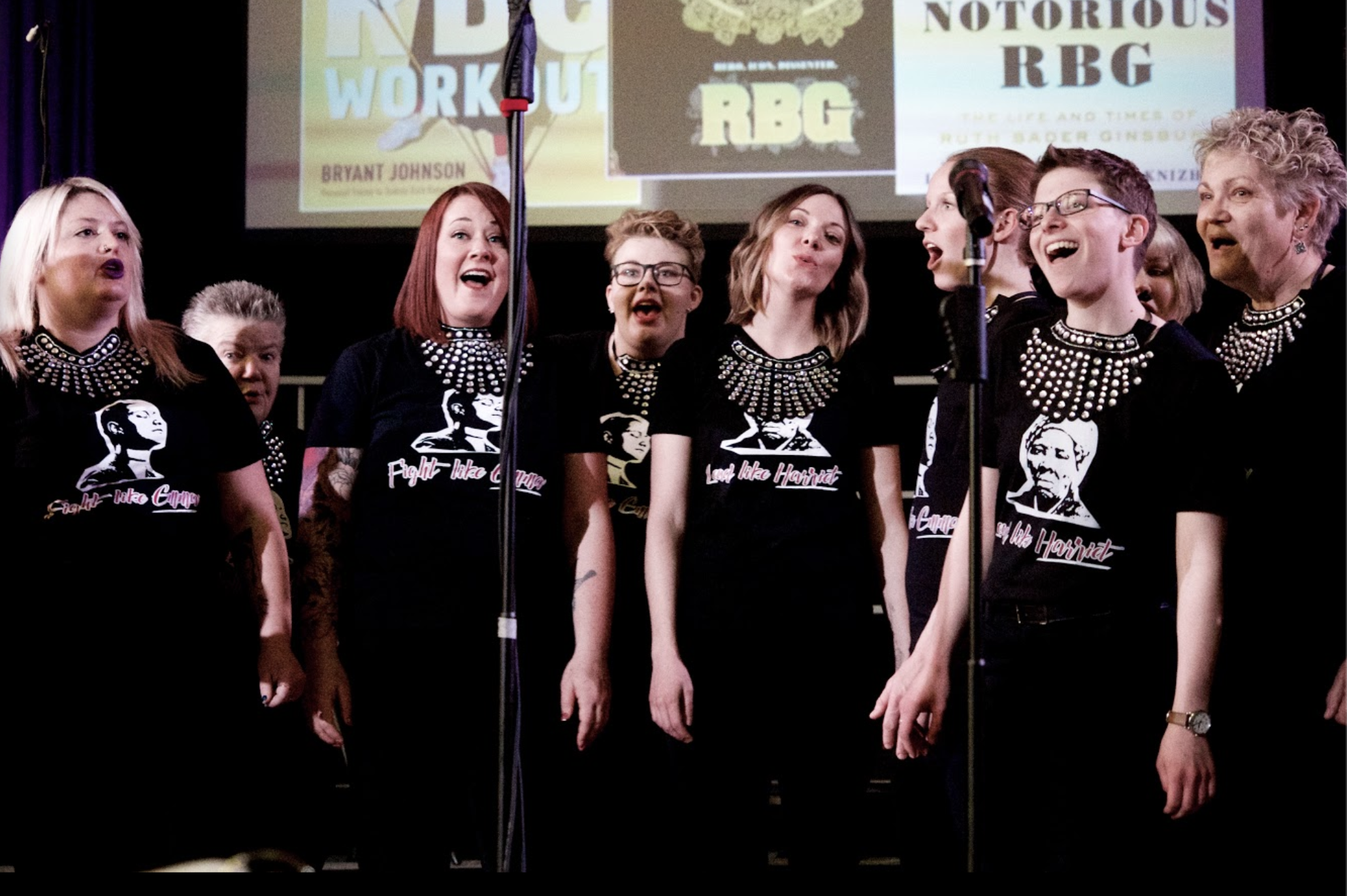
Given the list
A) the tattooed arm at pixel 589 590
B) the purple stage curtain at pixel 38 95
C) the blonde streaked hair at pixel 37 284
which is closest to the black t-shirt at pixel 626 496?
the tattooed arm at pixel 589 590

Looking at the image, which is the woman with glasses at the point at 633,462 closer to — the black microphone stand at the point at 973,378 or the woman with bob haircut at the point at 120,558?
the woman with bob haircut at the point at 120,558

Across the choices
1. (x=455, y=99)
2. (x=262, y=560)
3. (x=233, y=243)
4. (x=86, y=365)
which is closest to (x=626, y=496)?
(x=262, y=560)

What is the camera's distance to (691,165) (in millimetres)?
4516

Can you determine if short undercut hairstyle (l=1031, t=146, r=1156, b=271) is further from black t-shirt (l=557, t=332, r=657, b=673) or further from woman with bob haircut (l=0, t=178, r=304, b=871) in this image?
woman with bob haircut (l=0, t=178, r=304, b=871)

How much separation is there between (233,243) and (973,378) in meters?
3.39

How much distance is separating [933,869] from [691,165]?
2.42m

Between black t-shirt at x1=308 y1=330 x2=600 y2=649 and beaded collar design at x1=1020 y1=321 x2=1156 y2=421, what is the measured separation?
0.89m

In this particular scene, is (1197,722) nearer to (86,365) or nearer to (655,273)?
→ (655,273)

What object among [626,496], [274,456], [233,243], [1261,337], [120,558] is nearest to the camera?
[120,558]

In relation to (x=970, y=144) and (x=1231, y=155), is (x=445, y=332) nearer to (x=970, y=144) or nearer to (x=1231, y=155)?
(x=1231, y=155)

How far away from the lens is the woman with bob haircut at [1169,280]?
129 inches

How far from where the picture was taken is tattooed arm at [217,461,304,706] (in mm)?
2662

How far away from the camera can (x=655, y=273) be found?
3.21m

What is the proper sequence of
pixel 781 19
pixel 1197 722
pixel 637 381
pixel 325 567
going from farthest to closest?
pixel 781 19
pixel 637 381
pixel 325 567
pixel 1197 722
